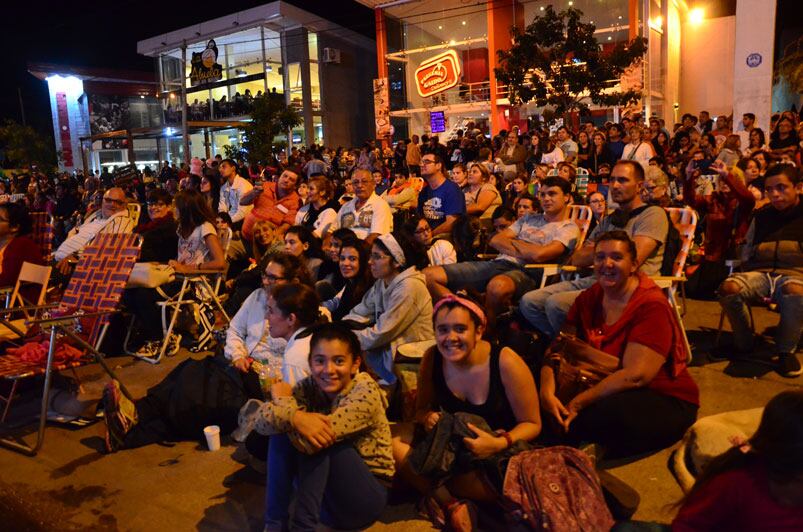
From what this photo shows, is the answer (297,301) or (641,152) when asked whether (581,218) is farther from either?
(641,152)

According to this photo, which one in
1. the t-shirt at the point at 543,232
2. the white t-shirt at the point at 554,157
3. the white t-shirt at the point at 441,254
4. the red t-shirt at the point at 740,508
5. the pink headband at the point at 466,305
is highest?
the white t-shirt at the point at 554,157

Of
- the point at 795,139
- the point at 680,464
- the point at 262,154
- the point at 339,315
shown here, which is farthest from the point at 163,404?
the point at 262,154

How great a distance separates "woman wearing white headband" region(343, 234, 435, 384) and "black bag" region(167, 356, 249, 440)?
0.86 meters

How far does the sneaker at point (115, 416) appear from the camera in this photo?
380 centimetres

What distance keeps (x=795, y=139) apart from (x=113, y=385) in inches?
398

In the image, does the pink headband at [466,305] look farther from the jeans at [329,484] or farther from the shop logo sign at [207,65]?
the shop logo sign at [207,65]

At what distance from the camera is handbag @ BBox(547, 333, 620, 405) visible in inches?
124

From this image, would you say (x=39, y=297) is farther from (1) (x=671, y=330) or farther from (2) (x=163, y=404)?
(1) (x=671, y=330)

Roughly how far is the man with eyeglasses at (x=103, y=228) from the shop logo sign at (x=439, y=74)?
14.8 m

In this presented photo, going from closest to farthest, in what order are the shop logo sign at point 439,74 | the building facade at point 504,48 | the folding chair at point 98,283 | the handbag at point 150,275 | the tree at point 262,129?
the folding chair at point 98,283
the handbag at point 150,275
the tree at point 262,129
the shop logo sign at point 439,74
the building facade at point 504,48

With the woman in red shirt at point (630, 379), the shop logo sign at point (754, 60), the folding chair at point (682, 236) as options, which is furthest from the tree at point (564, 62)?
the woman in red shirt at point (630, 379)

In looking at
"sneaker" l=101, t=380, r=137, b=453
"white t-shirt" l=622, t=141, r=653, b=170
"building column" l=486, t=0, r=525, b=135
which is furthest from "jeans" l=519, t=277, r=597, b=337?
"building column" l=486, t=0, r=525, b=135

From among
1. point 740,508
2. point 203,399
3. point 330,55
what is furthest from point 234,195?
point 330,55

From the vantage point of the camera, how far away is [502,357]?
2.83 metres
